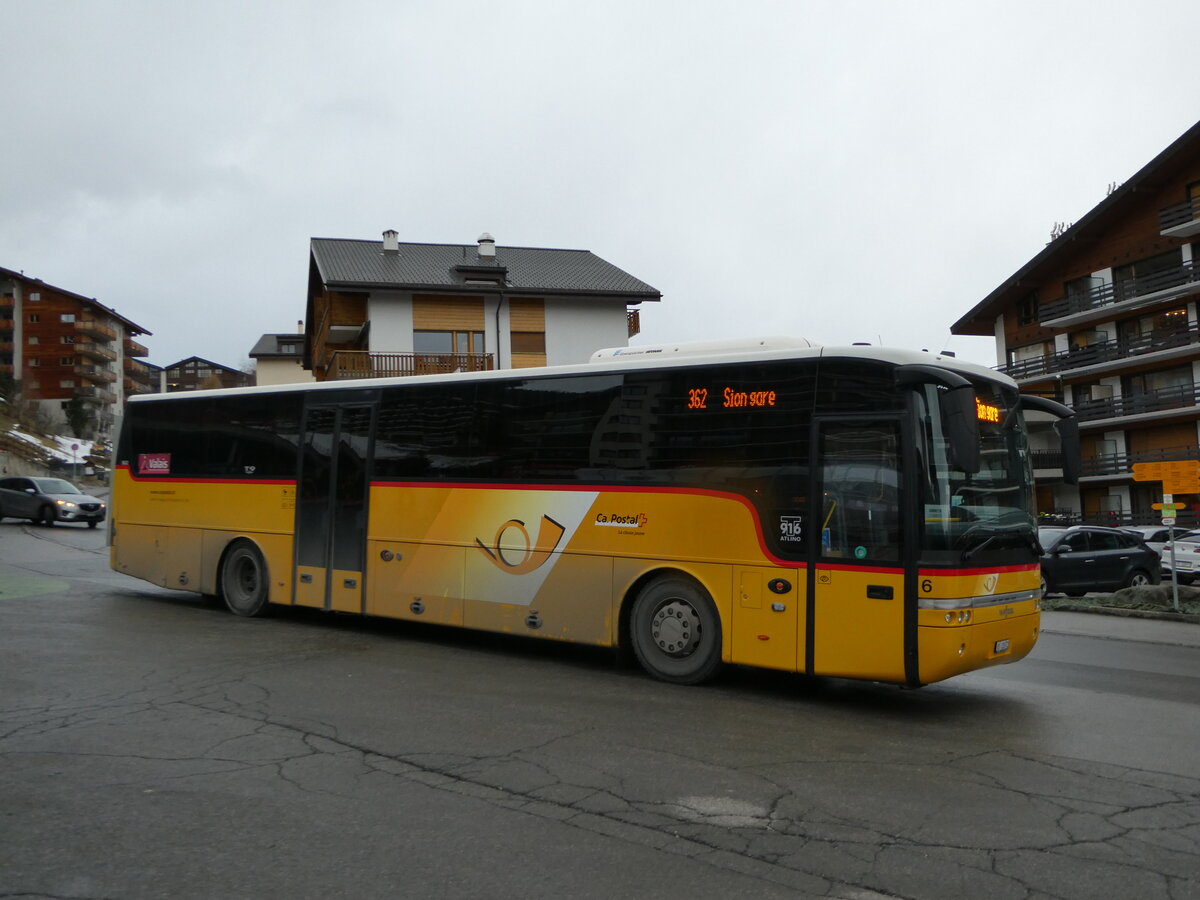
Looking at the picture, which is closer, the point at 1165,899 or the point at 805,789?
the point at 1165,899

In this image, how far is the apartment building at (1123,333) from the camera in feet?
146

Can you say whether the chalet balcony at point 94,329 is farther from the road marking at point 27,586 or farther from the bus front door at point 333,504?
the bus front door at point 333,504

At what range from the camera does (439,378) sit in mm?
11812

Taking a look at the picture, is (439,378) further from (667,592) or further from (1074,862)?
(1074,862)

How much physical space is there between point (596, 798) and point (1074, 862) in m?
2.38

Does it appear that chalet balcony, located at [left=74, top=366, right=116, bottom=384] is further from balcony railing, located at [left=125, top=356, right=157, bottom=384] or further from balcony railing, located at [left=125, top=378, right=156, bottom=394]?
balcony railing, located at [left=125, top=356, right=157, bottom=384]

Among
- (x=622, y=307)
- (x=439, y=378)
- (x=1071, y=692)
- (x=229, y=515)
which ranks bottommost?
(x=1071, y=692)

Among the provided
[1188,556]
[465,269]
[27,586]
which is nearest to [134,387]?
[465,269]

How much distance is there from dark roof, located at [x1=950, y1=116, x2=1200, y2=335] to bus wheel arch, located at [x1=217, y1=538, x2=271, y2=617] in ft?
136

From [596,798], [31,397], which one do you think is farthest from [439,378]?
[31,397]

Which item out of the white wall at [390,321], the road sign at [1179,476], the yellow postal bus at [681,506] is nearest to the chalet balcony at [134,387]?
the white wall at [390,321]

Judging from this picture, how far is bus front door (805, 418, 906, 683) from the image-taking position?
321 inches

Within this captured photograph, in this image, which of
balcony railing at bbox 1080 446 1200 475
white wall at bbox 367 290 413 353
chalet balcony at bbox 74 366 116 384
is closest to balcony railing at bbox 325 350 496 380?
white wall at bbox 367 290 413 353

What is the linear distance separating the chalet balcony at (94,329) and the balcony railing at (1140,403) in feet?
300
